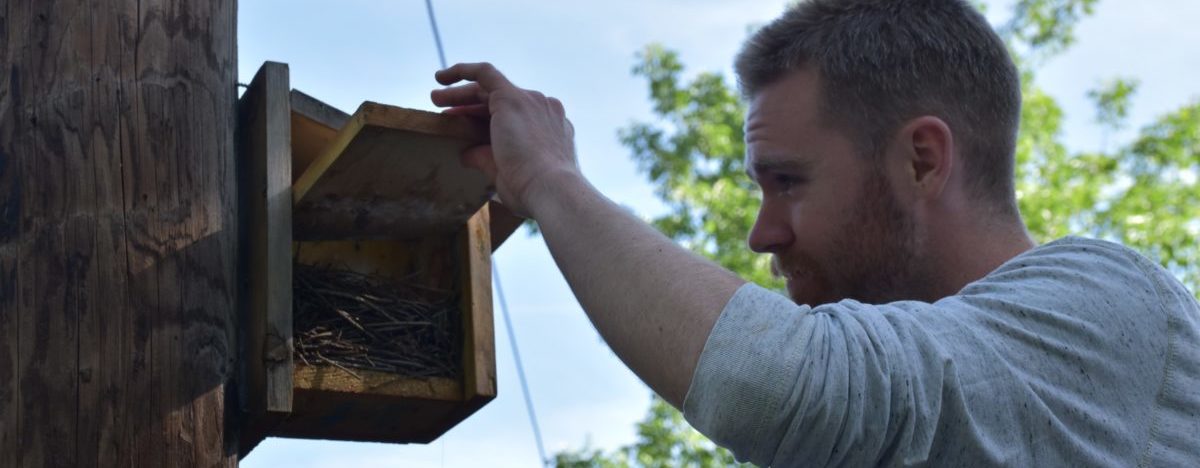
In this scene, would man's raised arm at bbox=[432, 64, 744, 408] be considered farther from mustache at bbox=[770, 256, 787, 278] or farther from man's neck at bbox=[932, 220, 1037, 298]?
man's neck at bbox=[932, 220, 1037, 298]

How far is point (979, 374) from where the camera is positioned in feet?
5.77

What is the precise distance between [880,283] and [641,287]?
1.92 ft

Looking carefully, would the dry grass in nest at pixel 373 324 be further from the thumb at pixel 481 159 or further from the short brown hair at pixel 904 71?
the short brown hair at pixel 904 71

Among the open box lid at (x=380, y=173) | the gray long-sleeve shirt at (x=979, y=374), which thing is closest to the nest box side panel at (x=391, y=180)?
the open box lid at (x=380, y=173)

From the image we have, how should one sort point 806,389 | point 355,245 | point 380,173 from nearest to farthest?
1. point 806,389
2. point 380,173
3. point 355,245

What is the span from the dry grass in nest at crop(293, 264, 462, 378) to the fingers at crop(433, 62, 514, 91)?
21.1 inches

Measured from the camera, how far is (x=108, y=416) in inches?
88.8

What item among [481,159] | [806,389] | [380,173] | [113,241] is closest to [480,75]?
[481,159]

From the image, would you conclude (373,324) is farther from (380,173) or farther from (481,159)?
(481,159)

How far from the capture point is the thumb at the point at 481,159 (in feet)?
8.14

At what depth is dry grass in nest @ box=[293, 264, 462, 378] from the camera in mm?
2670

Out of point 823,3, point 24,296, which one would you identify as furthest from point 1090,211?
point 24,296

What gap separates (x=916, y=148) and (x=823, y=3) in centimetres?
35

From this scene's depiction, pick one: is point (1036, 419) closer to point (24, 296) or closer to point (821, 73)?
point (821, 73)
